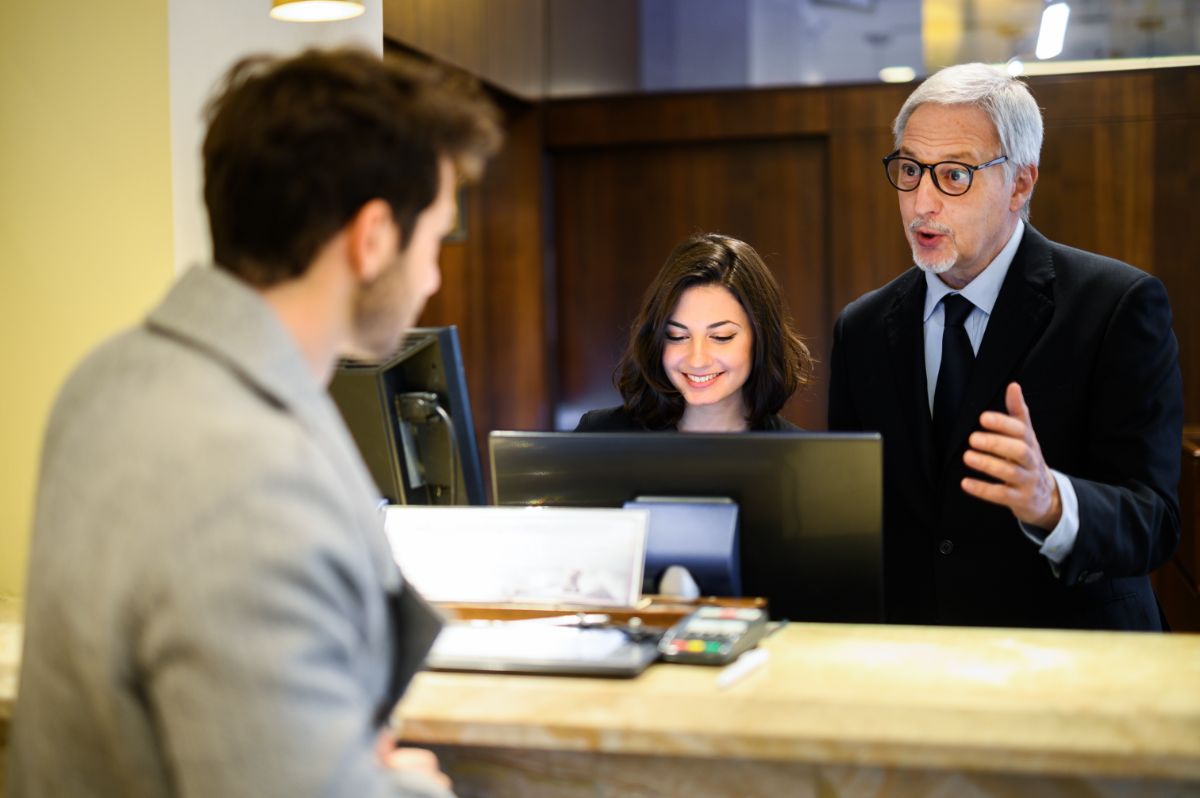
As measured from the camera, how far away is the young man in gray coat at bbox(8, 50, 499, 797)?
917 mm

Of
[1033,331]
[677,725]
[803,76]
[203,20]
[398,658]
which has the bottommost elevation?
[677,725]

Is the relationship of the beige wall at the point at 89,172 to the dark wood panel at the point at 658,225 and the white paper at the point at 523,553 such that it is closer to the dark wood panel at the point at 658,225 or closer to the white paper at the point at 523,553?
the white paper at the point at 523,553

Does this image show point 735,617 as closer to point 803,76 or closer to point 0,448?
point 0,448

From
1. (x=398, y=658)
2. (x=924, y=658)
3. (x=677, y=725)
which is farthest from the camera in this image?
(x=924, y=658)

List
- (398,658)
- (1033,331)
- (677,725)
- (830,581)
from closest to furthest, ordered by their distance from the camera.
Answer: (398,658), (677,725), (830,581), (1033,331)

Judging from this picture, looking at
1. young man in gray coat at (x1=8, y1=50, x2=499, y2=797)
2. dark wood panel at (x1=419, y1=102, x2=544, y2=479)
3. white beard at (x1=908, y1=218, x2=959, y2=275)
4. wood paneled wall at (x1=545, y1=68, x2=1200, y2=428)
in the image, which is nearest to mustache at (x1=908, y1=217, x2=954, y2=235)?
white beard at (x1=908, y1=218, x2=959, y2=275)

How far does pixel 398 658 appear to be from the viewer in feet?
3.98

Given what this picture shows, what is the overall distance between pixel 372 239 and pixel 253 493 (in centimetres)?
29

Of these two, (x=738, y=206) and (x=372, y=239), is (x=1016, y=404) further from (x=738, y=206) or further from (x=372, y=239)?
(x=738, y=206)

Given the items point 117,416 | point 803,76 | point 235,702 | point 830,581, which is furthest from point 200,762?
point 803,76

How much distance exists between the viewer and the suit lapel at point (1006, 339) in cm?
230

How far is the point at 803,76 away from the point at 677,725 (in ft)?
14.7

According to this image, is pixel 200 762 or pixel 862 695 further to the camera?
pixel 862 695

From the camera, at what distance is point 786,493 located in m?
1.87
